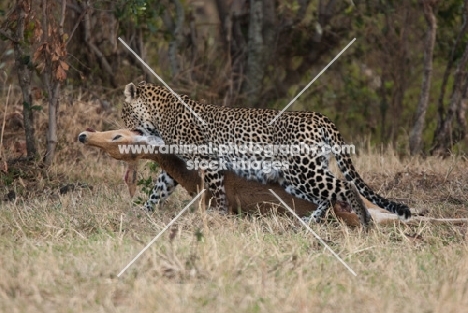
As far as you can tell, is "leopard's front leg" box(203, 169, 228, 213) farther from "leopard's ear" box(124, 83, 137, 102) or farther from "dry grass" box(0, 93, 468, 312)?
"leopard's ear" box(124, 83, 137, 102)

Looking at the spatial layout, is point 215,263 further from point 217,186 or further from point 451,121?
point 451,121

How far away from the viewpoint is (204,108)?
26.1ft

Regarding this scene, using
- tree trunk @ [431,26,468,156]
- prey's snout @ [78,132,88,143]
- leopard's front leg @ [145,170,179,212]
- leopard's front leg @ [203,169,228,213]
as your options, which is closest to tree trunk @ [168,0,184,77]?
tree trunk @ [431,26,468,156]

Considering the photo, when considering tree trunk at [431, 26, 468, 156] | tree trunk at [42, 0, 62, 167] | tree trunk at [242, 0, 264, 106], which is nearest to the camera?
tree trunk at [42, 0, 62, 167]

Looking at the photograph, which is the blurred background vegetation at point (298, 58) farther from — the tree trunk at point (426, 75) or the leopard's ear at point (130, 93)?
the leopard's ear at point (130, 93)

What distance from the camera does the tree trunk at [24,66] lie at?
27.5 ft

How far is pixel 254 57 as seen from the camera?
40.3ft

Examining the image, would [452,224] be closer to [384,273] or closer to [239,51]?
[384,273]

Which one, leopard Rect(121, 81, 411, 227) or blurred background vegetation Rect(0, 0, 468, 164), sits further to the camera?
blurred background vegetation Rect(0, 0, 468, 164)

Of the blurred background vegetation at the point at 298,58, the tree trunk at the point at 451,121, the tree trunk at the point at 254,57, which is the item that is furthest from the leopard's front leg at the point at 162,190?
the tree trunk at the point at 254,57

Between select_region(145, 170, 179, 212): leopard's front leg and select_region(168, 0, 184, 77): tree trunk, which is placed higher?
select_region(168, 0, 184, 77): tree trunk

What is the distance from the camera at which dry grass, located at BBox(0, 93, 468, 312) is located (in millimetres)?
4523

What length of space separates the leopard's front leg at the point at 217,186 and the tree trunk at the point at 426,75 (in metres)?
4.04

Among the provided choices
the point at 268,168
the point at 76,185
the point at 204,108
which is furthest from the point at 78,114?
the point at 268,168
